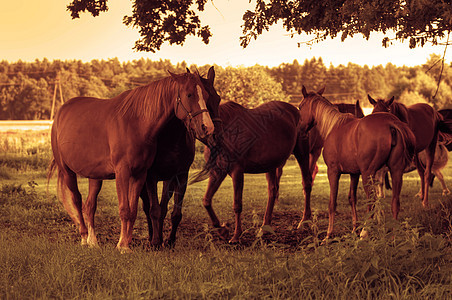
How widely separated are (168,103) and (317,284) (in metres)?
3.15

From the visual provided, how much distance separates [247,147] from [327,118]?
5.59 ft

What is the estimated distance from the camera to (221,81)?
58594 millimetres

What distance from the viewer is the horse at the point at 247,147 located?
26.2ft

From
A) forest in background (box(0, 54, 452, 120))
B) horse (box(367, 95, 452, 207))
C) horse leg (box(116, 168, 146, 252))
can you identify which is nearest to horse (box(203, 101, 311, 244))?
horse leg (box(116, 168, 146, 252))

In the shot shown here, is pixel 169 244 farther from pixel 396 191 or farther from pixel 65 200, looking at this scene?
pixel 396 191

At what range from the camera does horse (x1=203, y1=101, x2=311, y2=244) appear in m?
7.97

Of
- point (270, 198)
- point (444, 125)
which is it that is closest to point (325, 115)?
point (270, 198)

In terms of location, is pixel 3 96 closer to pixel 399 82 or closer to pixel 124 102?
pixel 399 82

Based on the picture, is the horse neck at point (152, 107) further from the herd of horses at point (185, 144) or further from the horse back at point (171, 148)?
the horse back at point (171, 148)

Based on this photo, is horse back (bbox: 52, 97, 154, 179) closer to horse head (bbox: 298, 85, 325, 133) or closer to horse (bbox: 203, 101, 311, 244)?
horse (bbox: 203, 101, 311, 244)

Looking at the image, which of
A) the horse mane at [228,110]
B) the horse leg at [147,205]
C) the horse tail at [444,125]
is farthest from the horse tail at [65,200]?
the horse tail at [444,125]

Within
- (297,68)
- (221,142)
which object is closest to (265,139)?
(221,142)

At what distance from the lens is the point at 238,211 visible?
26.2 ft

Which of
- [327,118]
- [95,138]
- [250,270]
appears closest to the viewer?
[250,270]
